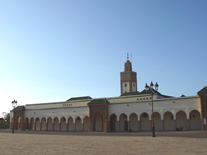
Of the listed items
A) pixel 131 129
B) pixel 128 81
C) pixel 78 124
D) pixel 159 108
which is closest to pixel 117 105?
pixel 131 129

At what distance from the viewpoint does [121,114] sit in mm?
41031

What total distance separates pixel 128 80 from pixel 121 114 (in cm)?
2143

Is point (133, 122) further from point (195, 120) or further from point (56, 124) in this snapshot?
point (56, 124)

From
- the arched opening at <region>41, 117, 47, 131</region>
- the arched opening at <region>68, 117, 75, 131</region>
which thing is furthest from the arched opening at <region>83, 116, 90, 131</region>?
the arched opening at <region>41, 117, 47, 131</region>

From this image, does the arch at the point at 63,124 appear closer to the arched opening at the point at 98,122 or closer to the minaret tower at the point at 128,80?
the arched opening at the point at 98,122

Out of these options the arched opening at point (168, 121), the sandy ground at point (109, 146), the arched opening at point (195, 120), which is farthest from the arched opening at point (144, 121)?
the sandy ground at point (109, 146)

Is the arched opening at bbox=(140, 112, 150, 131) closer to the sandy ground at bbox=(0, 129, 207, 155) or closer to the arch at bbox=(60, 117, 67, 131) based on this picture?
the arch at bbox=(60, 117, 67, 131)

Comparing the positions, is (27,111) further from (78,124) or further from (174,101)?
(174,101)

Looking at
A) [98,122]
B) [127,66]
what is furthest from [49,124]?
[127,66]

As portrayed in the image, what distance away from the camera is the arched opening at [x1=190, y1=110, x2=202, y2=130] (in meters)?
35.8

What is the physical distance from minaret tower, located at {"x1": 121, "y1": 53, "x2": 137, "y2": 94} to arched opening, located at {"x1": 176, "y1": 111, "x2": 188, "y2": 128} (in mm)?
24027

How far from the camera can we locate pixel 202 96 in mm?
32469

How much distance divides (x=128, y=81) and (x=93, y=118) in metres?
21.7

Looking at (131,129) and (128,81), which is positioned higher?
(128,81)
